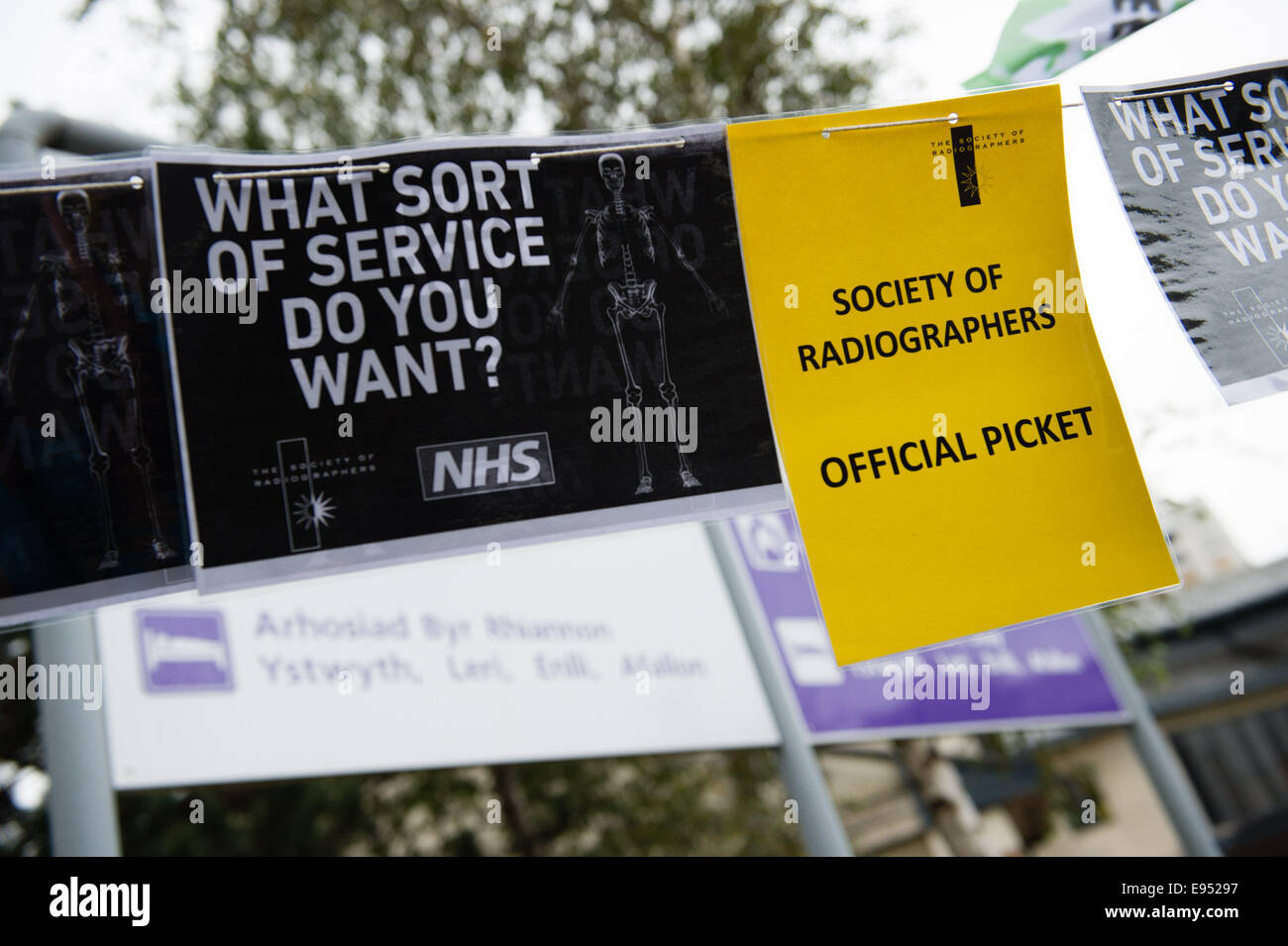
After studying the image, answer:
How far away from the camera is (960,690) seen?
692 centimetres

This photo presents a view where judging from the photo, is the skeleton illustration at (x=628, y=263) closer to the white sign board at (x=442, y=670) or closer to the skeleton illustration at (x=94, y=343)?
the skeleton illustration at (x=94, y=343)

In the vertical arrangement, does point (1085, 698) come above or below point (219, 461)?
below

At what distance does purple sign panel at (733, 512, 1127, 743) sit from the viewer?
6.18 meters

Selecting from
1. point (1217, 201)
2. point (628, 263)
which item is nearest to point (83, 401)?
point (628, 263)

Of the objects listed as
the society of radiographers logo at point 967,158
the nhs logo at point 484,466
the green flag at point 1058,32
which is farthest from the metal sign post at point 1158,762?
the nhs logo at point 484,466

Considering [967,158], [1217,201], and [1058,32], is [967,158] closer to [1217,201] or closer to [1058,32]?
[1058,32]

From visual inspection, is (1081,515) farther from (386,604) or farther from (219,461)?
(386,604)

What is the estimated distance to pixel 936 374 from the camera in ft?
9.27

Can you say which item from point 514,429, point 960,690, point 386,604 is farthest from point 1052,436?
point 960,690

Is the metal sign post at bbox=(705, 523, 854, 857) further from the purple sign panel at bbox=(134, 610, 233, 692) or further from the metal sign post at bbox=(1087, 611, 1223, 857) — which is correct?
the purple sign panel at bbox=(134, 610, 233, 692)

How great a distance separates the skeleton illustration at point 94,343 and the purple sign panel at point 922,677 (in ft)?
13.5

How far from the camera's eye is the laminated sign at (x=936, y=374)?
2.70 meters

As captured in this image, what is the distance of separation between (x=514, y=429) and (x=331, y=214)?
71 cm

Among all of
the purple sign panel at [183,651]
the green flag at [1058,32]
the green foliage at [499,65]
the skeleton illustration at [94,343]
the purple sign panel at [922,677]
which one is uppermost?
the green foliage at [499,65]
